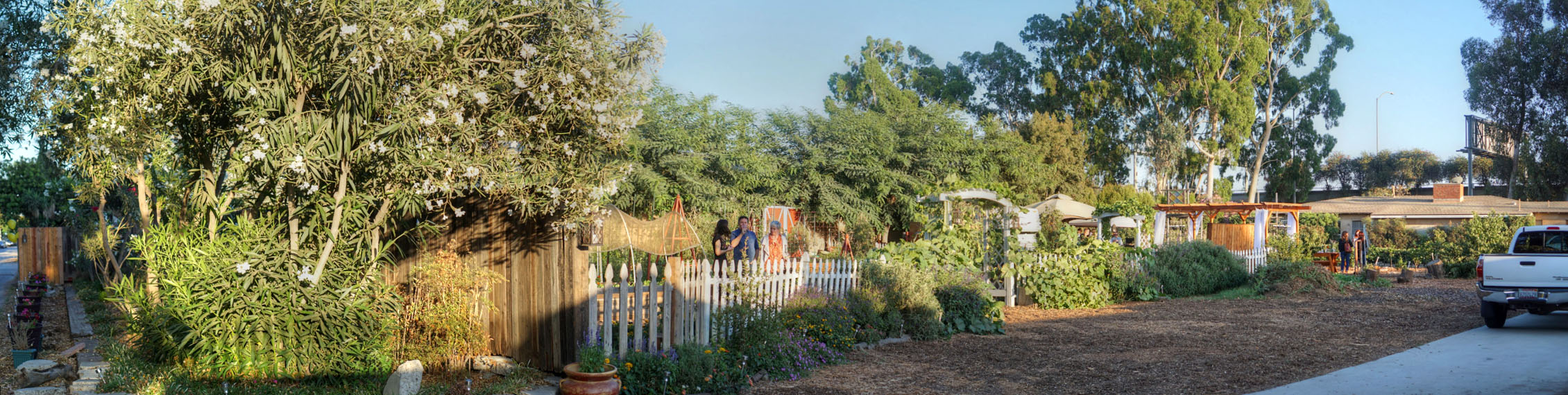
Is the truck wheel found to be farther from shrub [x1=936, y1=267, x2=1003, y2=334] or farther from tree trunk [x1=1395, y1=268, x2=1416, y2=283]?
tree trunk [x1=1395, y1=268, x2=1416, y2=283]

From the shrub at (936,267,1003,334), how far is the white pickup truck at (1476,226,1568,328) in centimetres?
548

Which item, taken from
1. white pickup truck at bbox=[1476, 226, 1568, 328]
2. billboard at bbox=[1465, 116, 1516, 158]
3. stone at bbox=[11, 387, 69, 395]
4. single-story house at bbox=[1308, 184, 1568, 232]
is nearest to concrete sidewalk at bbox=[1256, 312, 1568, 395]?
white pickup truck at bbox=[1476, 226, 1568, 328]

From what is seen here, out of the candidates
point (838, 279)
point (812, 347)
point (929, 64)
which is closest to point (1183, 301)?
point (838, 279)

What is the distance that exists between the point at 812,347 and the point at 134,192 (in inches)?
403

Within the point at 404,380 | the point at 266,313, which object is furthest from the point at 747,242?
the point at 266,313

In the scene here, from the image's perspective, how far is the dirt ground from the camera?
7.06 metres

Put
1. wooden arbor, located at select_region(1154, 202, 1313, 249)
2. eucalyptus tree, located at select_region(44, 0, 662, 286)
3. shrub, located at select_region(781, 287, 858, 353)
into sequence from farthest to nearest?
wooden arbor, located at select_region(1154, 202, 1313, 249), shrub, located at select_region(781, 287, 858, 353), eucalyptus tree, located at select_region(44, 0, 662, 286)

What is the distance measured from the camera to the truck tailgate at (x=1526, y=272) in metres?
9.90

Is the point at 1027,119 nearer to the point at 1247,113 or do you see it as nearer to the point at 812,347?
the point at 1247,113

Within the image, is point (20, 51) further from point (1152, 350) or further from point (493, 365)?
point (1152, 350)

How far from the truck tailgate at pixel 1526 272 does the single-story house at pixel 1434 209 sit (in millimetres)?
18454

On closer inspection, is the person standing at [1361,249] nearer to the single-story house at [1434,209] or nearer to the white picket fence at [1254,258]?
the single-story house at [1434,209]

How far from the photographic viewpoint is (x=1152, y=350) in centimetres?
883

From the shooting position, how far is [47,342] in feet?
28.6
